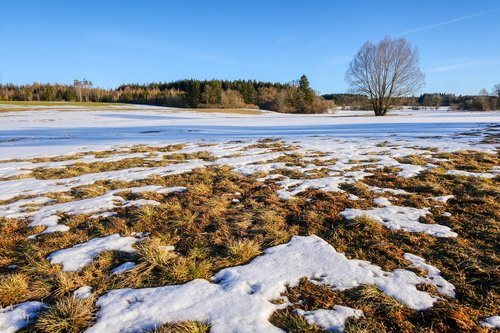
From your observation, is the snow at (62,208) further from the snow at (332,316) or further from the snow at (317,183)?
the snow at (332,316)

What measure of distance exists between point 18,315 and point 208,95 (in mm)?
67168

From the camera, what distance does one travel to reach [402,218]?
360 centimetres

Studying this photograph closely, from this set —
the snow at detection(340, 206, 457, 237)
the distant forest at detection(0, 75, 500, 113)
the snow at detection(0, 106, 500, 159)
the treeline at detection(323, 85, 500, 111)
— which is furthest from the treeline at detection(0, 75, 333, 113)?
the snow at detection(340, 206, 457, 237)

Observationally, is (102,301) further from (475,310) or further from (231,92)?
(231,92)

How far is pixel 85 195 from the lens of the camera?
4.70m

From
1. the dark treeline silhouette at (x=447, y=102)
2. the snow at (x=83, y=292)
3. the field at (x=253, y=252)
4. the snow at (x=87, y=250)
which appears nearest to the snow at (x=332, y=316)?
the field at (x=253, y=252)

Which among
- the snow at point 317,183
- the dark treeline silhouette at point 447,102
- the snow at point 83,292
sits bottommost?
the snow at point 83,292

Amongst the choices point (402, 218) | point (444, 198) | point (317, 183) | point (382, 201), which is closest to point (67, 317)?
point (402, 218)

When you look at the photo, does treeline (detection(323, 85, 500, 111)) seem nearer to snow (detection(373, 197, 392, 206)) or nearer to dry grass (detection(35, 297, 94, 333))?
snow (detection(373, 197, 392, 206))

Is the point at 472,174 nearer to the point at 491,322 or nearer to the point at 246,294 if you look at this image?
the point at 491,322

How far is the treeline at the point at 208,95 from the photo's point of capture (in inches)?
2293

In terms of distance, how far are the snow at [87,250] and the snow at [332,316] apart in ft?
6.16

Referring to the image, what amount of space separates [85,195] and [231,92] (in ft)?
219

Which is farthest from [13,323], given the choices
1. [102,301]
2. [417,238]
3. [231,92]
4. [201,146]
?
[231,92]
